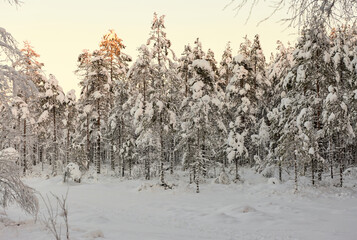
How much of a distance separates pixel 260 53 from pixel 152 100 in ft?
40.8

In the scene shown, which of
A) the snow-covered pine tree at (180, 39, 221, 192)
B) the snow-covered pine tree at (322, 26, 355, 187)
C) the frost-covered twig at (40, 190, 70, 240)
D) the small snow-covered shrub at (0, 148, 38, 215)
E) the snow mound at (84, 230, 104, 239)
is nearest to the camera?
the frost-covered twig at (40, 190, 70, 240)

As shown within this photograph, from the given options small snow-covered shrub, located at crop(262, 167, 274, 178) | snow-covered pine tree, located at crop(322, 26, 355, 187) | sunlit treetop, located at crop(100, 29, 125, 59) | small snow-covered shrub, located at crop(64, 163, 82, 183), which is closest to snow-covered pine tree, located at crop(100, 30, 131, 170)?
sunlit treetop, located at crop(100, 29, 125, 59)

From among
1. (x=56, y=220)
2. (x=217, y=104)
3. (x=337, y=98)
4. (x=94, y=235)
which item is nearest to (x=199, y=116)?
(x=217, y=104)

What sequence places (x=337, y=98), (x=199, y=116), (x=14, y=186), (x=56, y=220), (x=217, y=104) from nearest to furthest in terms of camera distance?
(x=14, y=186)
(x=56, y=220)
(x=337, y=98)
(x=199, y=116)
(x=217, y=104)

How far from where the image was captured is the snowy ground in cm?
970

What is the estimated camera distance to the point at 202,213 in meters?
14.1

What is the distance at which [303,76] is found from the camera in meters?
20.0

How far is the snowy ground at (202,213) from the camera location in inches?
382

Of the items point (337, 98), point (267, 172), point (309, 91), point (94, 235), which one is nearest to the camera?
point (94, 235)

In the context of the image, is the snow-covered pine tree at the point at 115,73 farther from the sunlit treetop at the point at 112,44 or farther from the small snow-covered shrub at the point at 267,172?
the small snow-covered shrub at the point at 267,172

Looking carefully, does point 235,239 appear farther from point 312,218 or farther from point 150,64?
point 150,64

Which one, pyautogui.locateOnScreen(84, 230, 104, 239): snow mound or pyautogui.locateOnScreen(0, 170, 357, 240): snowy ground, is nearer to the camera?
pyautogui.locateOnScreen(84, 230, 104, 239): snow mound

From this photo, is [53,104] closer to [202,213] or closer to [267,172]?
[202,213]

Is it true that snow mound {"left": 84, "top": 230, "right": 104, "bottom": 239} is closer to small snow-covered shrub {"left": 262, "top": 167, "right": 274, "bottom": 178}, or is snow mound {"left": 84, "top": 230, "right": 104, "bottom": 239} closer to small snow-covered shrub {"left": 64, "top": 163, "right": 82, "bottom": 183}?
small snow-covered shrub {"left": 64, "top": 163, "right": 82, "bottom": 183}
